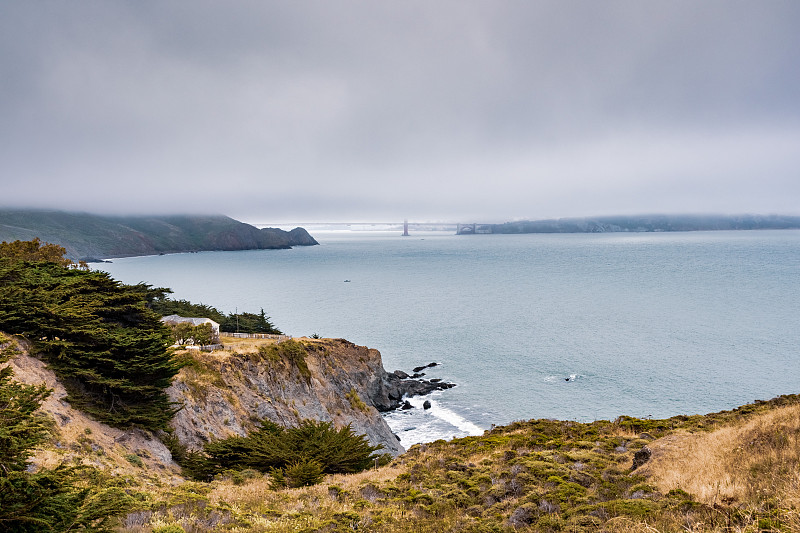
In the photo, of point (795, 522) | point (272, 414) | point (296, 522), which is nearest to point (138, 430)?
point (272, 414)

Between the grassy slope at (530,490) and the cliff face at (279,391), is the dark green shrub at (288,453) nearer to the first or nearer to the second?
the grassy slope at (530,490)

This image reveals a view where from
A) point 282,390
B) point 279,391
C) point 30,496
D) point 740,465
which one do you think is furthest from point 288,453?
point 282,390

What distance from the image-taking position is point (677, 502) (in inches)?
374

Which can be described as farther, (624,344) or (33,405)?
(624,344)

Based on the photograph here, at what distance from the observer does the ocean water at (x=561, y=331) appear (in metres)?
46.6

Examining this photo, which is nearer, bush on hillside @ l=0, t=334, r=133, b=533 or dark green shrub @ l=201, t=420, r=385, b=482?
bush on hillside @ l=0, t=334, r=133, b=533

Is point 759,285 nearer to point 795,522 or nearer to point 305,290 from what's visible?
point 305,290

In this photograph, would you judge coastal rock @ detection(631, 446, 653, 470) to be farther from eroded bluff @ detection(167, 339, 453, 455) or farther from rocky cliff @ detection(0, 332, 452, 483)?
eroded bluff @ detection(167, 339, 453, 455)

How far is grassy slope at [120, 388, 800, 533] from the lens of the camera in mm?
8945

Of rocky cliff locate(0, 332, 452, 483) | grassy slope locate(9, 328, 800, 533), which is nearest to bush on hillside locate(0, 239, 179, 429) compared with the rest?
rocky cliff locate(0, 332, 452, 483)

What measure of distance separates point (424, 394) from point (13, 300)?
1620 inches

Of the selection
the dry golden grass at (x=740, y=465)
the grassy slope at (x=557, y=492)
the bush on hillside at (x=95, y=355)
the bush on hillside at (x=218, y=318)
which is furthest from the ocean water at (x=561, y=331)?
the dry golden grass at (x=740, y=465)

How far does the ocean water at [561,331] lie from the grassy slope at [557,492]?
27729mm

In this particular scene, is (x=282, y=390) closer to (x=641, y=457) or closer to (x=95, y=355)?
(x=95, y=355)
